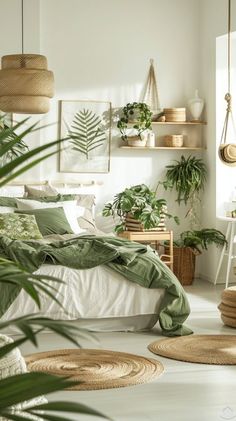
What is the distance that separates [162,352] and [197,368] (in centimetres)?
45

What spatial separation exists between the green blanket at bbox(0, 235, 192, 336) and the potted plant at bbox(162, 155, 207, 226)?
268 centimetres

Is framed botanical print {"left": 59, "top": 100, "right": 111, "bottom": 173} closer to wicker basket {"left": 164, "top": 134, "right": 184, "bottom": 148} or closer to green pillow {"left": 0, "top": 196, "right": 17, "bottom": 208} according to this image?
wicker basket {"left": 164, "top": 134, "right": 184, "bottom": 148}

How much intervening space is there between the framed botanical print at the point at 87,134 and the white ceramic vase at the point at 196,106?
0.94 metres

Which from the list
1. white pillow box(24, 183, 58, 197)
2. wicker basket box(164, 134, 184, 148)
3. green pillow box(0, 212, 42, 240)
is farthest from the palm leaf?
wicker basket box(164, 134, 184, 148)

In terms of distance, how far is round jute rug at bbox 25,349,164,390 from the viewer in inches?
182

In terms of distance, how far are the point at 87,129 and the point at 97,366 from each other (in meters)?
4.10

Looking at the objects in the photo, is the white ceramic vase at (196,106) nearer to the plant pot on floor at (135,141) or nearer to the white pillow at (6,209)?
the plant pot on floor at (135,141)

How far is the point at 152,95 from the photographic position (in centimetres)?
873

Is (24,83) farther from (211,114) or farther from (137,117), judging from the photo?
(211,114)

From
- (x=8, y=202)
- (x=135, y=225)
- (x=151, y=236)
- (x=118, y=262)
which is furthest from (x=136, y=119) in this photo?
(x=118, y=262)

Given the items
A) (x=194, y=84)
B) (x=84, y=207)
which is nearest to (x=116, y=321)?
(x=84, y=207)

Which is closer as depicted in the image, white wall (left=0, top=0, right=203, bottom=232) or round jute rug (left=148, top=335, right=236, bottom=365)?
round jute rug (left=148, top=335, right=236, bottom=365)

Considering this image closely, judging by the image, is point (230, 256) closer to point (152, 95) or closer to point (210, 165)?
point (210, 165)

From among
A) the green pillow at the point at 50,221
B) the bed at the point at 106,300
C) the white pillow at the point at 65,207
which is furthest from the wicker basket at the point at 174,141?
the bed at the point at 106,300
